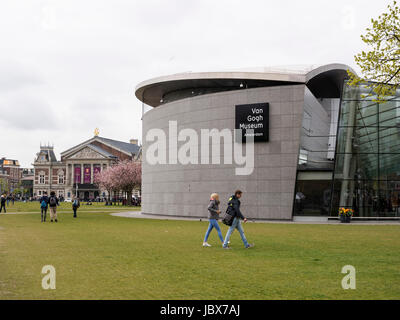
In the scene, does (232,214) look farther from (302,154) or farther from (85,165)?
(85,165)

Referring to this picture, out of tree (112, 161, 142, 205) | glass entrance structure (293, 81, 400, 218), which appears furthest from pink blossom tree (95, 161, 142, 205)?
glass entrance structure (293, 81, 400, 218)

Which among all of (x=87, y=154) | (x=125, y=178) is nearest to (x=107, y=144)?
(x=87, y=154)

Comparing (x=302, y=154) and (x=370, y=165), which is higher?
(x=302, y=154)

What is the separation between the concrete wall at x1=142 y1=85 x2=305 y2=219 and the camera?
29.6 m

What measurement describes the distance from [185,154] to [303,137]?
29.6ft

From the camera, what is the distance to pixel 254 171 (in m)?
30.4

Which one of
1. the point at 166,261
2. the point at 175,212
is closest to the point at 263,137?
the point at 175,212

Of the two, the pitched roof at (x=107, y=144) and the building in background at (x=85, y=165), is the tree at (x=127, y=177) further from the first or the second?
the pitched roof at (x=107, y=144)

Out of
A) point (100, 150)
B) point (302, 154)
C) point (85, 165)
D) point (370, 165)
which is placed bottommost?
point (370, 165)

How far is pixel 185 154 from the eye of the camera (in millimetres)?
33750

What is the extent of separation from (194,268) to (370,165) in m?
22.6

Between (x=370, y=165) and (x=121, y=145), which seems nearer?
(x=370, y=165)

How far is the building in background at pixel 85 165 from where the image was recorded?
121m
